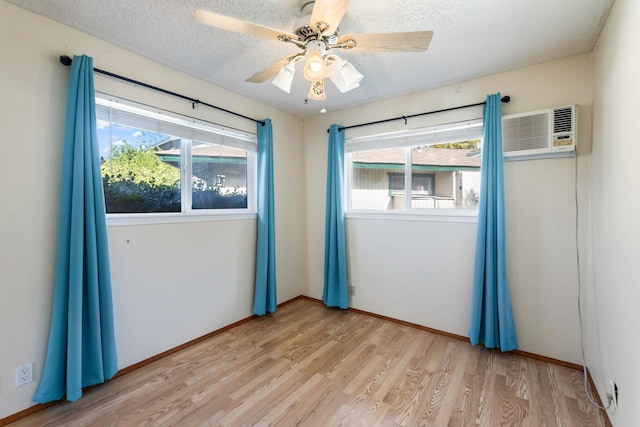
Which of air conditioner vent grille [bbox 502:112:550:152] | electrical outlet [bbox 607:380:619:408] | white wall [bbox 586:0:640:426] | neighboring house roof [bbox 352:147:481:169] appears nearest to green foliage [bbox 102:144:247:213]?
neighboring house roof [bbox 352:147:481:169]

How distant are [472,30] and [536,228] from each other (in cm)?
159

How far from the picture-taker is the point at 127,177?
7.11 ft

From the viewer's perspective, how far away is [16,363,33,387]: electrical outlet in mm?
1631

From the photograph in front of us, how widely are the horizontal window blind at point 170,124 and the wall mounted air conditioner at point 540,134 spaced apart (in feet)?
7.92

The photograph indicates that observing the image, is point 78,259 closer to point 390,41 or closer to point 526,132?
point 390,41

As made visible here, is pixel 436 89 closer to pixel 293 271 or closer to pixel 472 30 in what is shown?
pixel 472 30

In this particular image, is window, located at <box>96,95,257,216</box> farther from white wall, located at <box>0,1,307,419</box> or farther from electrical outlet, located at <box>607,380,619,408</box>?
electrical outlet, located at <box>607,380,619,408</box>

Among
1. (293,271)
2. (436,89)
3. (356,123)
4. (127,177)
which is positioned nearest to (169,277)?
(127,177)

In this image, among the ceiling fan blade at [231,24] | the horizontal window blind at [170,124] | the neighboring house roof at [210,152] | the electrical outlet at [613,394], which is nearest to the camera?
the ceiling fan blade at [231,24]

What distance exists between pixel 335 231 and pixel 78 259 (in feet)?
7.48

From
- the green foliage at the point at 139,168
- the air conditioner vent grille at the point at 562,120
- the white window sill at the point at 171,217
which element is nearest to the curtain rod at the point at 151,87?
the green foliage at the point at 139,168

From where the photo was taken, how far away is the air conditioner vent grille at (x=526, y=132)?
2150 millimetres

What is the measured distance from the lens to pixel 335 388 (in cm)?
194

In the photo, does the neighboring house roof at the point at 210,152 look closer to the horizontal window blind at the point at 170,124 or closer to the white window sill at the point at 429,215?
the horizontal window blind at the point at 170,124
